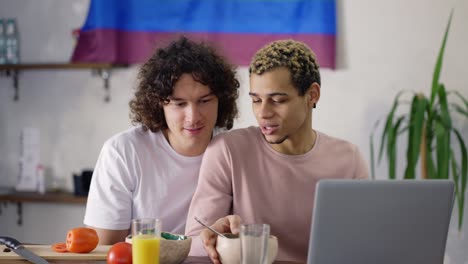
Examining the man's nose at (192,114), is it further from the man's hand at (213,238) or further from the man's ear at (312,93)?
the man's hand at (213,238)

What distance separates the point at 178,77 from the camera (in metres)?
2.27

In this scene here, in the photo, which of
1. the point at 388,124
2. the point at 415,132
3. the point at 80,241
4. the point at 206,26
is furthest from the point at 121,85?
the point at 80,241

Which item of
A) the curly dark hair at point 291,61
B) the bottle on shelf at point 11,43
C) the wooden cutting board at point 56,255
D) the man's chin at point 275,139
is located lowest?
the wooden cutting board at point 56,255

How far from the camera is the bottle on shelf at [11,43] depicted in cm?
419

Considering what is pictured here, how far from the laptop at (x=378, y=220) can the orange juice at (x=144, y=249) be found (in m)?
0.36

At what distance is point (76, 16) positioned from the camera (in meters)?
4.14

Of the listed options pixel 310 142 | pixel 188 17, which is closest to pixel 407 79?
pixel 188 17

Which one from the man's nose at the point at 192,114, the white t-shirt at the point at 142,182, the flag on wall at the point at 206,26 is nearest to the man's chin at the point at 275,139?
the man's nose at the point at 192,114

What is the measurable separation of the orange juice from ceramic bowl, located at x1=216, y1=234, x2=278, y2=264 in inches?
6.6

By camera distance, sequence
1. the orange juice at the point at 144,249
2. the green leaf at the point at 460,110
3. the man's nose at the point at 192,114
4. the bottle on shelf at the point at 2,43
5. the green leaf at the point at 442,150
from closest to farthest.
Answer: the orange juice at the point at 144,249 < the man's nose at the point at 192,114 < the green leaf at the point at 442,150 < the green leaf at the point at 460,110 < the bottle on shelf at the point at 2,43

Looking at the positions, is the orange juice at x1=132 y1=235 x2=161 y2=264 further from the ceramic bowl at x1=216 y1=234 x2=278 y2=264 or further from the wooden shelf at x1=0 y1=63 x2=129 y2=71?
the wooden shelf at x1=0 y1=63 x2=129 y2=71

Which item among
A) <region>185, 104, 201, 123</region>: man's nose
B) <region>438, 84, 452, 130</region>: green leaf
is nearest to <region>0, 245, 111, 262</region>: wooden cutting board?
<region>185, 104, 201, 123</region>: man's nose

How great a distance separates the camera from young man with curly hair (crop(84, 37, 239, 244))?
227 centimetres

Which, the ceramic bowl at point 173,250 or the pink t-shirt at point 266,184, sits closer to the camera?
the ceramic bowl at point 173,250
